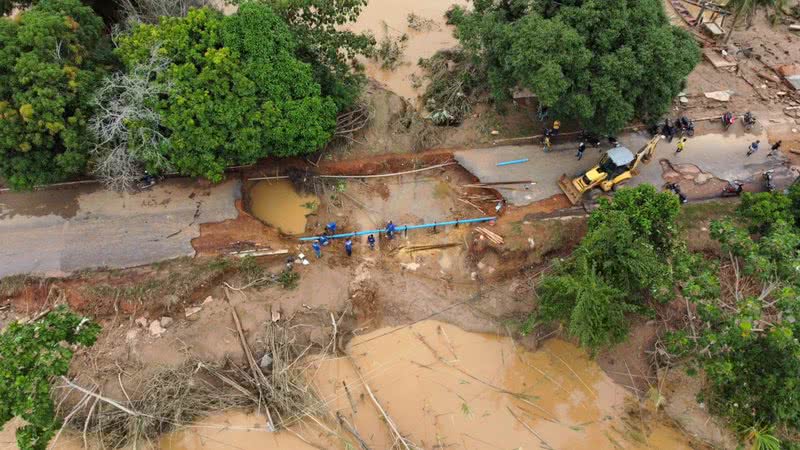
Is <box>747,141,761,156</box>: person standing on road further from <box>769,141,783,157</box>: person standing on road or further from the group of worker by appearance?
the group of worker

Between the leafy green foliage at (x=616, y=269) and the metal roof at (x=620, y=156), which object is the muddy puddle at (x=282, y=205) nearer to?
the leafy green foliage at (x=616, y=269)

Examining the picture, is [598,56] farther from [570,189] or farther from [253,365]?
[253,365]

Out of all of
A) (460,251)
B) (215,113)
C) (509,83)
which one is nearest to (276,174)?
(215,113)

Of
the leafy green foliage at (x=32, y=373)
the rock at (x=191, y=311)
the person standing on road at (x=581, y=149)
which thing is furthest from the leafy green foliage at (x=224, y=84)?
the person standing on road at (x=581, y=149)

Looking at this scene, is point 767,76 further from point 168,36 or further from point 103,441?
point 103,441

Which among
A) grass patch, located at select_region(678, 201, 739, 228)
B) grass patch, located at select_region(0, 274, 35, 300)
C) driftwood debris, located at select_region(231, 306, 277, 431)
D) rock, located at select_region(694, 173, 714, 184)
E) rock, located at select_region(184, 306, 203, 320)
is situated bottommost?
driftwood debris, located at select_region(231, 306, 277, 431)

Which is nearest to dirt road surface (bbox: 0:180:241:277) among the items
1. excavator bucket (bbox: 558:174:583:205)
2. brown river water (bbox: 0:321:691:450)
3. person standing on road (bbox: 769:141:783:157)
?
brown river water (bbox: 0:321:691:450)
